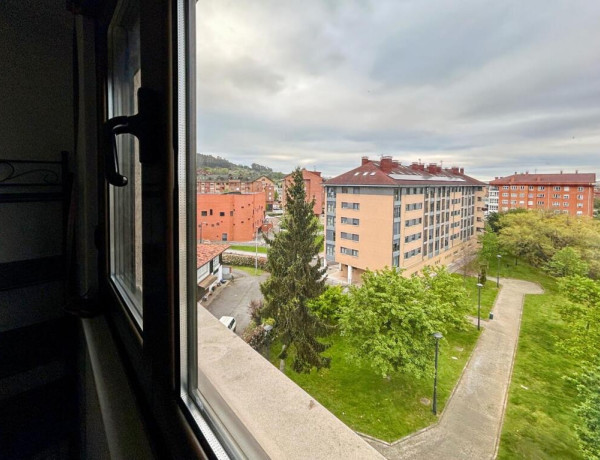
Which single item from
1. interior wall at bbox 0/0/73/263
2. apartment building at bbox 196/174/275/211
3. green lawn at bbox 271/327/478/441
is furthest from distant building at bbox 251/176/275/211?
interior wall at bbox 0/0/73/263

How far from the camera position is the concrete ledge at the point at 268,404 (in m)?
0.43

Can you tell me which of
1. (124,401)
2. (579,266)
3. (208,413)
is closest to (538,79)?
(579,266)

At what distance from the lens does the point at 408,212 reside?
53cm

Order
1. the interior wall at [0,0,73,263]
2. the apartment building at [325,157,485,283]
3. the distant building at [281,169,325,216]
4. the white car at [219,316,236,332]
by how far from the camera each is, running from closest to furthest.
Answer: the apartment building at [325,157,485,283] < the distant building at [281,169,325,216] < the white car at [219,316,236,332] < the interior wall at [0,0,73,263]

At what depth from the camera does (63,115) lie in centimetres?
172

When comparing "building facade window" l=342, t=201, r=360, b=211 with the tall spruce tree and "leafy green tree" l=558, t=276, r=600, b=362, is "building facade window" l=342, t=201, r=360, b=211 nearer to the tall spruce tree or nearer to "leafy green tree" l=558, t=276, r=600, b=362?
the tall spruce tree

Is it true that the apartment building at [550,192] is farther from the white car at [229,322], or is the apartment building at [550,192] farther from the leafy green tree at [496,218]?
the white car at [229,322]

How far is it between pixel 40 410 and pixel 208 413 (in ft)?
5.64

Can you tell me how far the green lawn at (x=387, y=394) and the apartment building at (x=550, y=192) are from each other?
18 centimetres

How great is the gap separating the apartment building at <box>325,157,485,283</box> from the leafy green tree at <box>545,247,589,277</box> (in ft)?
0.50

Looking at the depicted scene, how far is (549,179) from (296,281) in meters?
0.44

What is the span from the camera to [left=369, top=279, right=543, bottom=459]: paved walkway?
343 millimetres

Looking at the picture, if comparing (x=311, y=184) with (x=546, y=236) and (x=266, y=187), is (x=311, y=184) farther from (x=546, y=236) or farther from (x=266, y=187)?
(x=546, y=236)

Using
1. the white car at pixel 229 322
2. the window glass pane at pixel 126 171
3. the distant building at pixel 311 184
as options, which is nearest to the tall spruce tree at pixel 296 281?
the distant building at pixel 311 184
